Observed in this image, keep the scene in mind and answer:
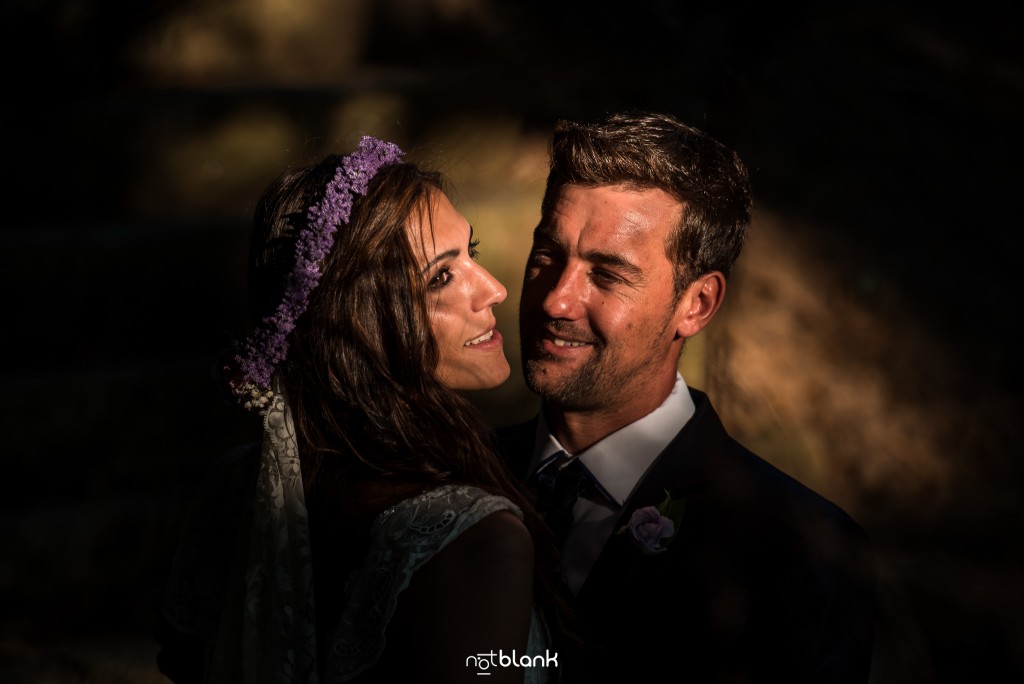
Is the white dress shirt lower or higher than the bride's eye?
lower

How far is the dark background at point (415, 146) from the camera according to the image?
457cm

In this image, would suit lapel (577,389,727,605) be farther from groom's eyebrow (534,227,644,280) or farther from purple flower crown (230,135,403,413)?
purple flower crown (230,135,403,413)

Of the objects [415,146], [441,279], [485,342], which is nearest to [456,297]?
[441,279]

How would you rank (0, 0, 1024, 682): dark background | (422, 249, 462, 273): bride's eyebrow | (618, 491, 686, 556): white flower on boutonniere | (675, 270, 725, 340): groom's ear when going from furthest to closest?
(0, 0, 1024, 682): dark background < (675, 270, 725, 340): groom's ear < (618, 491, 686, 556): white flower on boutonniere < (422, 249, 462, 273): bride's eyebrow

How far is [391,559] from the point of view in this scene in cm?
224

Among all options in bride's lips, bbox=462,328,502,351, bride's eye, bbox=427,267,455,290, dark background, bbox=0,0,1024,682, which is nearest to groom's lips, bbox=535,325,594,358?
bride's lips, bbox=462,328,502,351

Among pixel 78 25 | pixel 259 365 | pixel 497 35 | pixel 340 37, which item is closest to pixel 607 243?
pixel 259 365

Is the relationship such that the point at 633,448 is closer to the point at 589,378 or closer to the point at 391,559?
the point at 589,378

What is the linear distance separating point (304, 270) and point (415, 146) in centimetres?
307

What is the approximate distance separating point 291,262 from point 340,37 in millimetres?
3906

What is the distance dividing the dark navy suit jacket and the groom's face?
1.36 ft

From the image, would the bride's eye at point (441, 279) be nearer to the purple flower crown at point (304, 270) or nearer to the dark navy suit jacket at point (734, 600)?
the purple flower crown at point (304, 270)

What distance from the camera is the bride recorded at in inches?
87.1

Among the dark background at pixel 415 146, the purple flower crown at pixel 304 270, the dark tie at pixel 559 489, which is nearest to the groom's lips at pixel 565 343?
the dark tie at pixel 559 489
